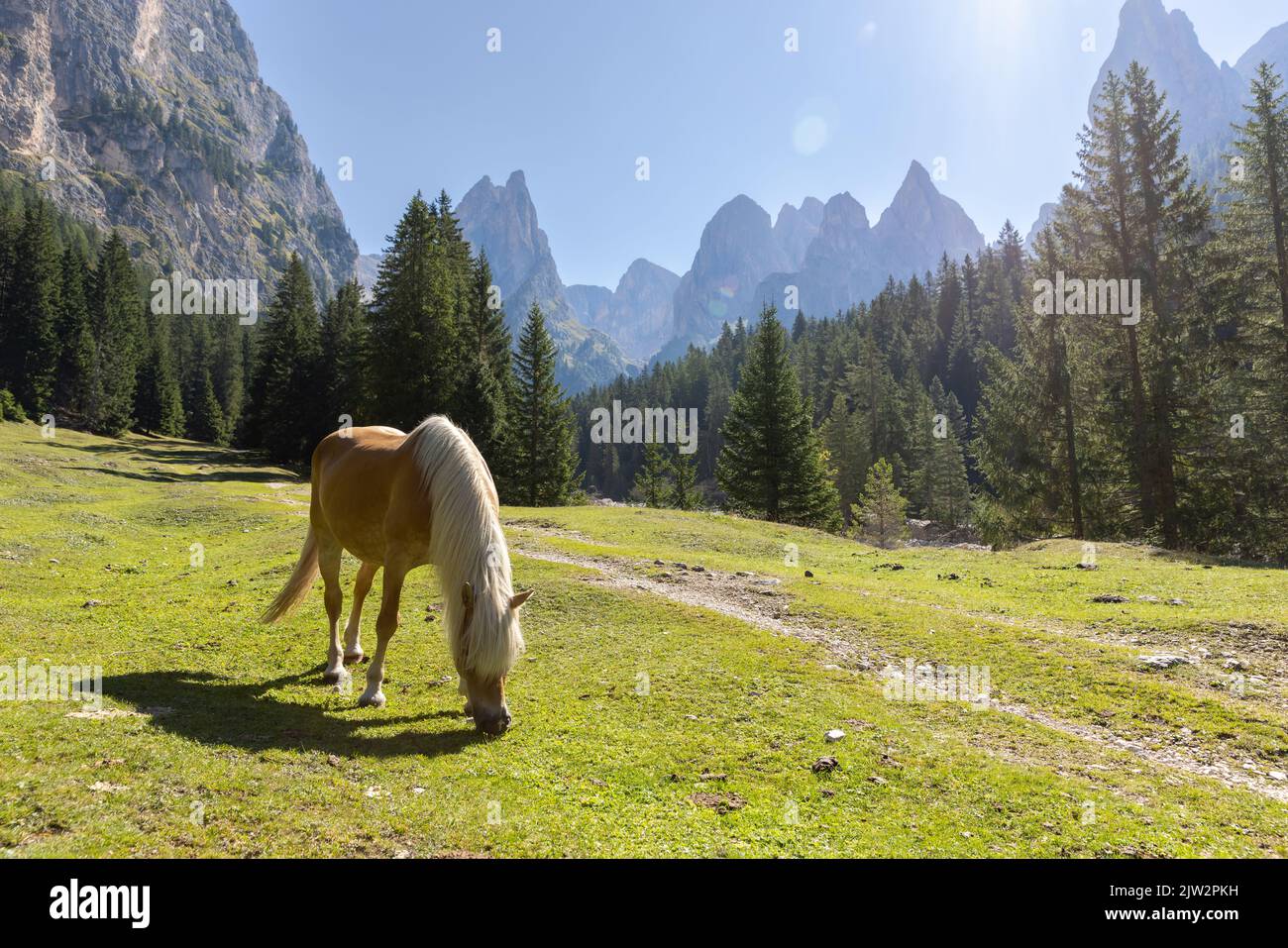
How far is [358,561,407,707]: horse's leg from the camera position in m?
8.81

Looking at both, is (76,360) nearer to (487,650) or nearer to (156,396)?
(156,396)

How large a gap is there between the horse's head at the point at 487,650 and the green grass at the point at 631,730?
491mm

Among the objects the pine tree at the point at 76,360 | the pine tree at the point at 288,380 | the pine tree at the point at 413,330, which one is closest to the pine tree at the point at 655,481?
the pine tree at the point at 413,330

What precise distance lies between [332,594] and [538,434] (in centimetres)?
4394

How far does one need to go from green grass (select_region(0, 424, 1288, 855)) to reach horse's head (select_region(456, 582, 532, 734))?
0.49 metres

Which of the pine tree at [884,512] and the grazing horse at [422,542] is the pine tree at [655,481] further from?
the grazing horse at [422,542]

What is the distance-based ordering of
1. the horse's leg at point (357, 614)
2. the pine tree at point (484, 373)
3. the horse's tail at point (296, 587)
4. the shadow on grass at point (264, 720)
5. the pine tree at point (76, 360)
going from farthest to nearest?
1. the pine tree at point (76, 360)
2. the pine tree at point (484, 373)
3. the horse's tail at point (296, 587)
4. the horse's leg at point (357, 614)
5. the shadow on grass at point (264, 720)

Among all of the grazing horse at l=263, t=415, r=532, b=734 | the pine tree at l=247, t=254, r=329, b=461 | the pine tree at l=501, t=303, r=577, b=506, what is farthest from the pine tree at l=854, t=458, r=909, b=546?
the pine tree at l=247, t=254, r=329, b=461

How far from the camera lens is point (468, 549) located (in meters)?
7.92

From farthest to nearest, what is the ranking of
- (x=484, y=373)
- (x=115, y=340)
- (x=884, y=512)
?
1. (x=115, y=340)
2. (x=884, y=512)
3. (x=484, y=373)

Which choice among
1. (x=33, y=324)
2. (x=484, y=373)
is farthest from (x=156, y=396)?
(x=484, y=373)

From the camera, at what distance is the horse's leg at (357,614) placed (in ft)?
33.3

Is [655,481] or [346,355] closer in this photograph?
[346,355]
